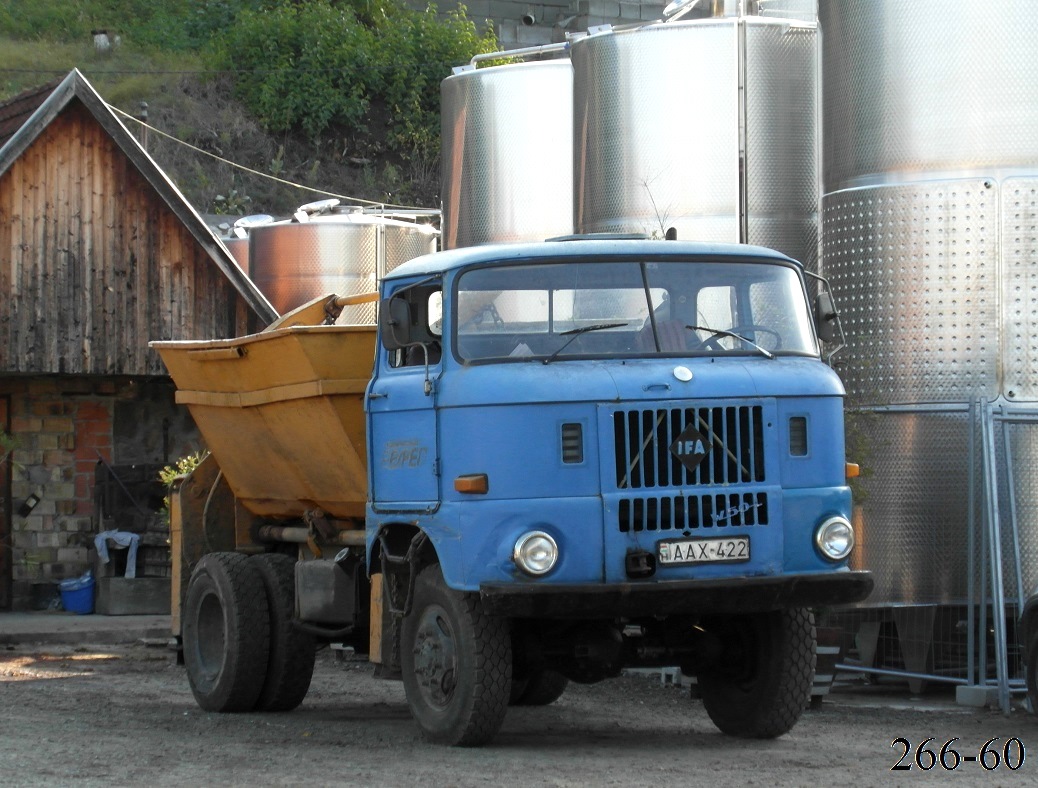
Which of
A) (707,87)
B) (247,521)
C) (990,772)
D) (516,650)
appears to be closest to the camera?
(990,772)

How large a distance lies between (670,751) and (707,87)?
7040 mm

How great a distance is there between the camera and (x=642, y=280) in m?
9.44

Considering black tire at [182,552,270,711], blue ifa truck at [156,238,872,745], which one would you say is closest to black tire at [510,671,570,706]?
black tire at [182,552,270,711]

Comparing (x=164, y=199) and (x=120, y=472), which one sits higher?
(x=164, y=199)

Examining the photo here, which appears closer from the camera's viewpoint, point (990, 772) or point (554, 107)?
point (990, 772)

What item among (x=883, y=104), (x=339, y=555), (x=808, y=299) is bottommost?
(x=339, y=555)

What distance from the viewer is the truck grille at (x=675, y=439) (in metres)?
8.88

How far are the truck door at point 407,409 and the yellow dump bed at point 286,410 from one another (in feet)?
1.72

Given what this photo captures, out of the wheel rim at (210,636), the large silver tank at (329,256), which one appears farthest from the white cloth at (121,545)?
the wheel rim at (210,636)

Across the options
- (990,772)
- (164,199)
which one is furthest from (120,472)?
(990,772)

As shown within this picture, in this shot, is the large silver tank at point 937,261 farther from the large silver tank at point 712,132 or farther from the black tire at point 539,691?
the black tire at point 539,691

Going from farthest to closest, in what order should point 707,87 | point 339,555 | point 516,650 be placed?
point 707,87, point 339,555, point 516,650

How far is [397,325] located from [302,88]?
3676 cm

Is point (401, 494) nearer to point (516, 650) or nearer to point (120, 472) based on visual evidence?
point (516, 650)
